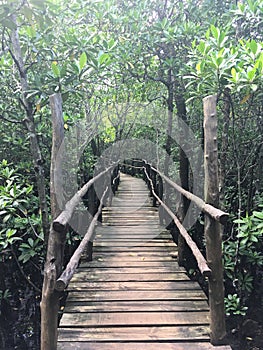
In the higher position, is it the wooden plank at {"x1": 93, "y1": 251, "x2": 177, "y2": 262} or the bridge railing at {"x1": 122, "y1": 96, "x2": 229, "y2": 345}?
the bridge railing at {"x1": 122, "y1": 96, "x2": 229, "y2": 345}

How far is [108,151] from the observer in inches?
338

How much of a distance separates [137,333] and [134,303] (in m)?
0.42

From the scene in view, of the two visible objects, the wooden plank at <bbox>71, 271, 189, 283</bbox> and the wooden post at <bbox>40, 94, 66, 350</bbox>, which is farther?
the wooden plank at <bbox>71, 271, 189, 283</bbox>

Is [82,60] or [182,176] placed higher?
[82,60]

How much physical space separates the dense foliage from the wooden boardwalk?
611mm

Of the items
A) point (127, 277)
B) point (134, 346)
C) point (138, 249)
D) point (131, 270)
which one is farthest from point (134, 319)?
point (138, 249)

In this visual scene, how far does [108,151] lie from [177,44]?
475 centimetres

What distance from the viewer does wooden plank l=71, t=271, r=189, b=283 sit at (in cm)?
307

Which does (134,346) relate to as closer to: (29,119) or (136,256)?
(136,256)

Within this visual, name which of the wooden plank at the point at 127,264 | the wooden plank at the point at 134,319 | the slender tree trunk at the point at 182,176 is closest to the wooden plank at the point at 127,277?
the wooden plank at the point at 127,264

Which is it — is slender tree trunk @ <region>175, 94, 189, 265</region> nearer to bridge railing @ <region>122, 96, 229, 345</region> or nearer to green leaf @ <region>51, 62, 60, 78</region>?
bridge railing @ <region>122, 96, 229, 345</region>

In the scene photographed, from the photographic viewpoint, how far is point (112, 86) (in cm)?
429

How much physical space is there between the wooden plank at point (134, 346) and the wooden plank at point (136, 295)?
1.96 feet

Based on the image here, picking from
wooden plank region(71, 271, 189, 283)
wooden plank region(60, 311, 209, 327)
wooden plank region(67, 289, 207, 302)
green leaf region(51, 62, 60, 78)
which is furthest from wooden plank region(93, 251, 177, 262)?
green leaf region(51, 62, 60, 78)
